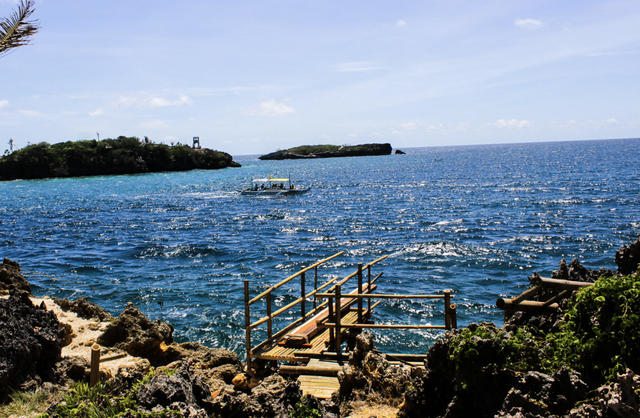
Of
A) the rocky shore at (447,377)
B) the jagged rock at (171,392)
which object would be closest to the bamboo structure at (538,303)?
the rocky shore at (447,377)

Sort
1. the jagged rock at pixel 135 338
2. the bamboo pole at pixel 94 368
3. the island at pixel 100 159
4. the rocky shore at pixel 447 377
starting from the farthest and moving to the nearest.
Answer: the island at pixel 100 159 < the jagged rock at pixel 135 338 < the bamboo pole at pixel 94 368 < the rocky shore at pixel 447 377

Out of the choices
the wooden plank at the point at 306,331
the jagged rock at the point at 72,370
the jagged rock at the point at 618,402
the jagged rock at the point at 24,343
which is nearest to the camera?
the jagged rock at the point at 618,402

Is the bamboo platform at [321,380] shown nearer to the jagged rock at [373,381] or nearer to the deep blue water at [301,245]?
the jagged rock at [373,381]

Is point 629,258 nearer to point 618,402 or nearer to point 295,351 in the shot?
point 618,402

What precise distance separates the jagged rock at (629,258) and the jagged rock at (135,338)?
1104 centimetres

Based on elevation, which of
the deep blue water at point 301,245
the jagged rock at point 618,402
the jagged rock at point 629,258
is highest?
the jagged rock at point 629,258

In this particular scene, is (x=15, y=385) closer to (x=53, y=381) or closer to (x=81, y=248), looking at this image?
(x=53, y=381)

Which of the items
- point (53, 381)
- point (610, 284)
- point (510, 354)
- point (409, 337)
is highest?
point (610, 284)

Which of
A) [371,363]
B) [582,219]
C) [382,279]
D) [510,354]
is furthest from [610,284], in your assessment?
[582,219]

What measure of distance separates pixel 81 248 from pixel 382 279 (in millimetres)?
19640

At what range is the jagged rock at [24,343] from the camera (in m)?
7.76

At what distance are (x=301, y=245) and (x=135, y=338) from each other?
58.8 feet

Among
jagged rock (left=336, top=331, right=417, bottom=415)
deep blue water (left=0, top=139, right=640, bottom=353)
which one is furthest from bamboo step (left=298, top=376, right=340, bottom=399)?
deep blue water (left=0, top=139, right=640, bottom=353)

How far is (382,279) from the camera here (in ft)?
69.6
